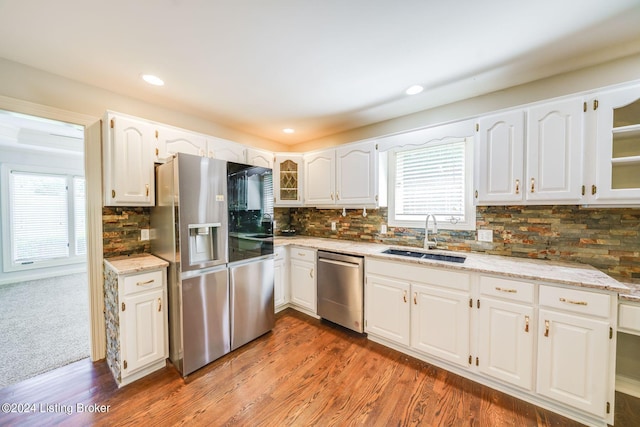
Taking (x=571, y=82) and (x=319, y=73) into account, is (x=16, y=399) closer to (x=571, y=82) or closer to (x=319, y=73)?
(x=319, y=73)

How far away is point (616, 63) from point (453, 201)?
4.88 ft

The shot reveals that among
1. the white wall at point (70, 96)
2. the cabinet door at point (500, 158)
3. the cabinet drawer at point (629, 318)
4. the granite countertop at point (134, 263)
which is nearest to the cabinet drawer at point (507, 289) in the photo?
the cabinet drawer at point (629, 318)

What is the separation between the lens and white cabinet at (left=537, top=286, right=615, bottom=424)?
1.40m

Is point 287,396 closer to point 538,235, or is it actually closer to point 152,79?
point 538,235

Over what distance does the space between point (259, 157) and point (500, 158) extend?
270cm

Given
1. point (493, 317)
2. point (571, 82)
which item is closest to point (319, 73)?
point (571, 82)

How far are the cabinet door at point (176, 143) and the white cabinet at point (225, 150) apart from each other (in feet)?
0.23

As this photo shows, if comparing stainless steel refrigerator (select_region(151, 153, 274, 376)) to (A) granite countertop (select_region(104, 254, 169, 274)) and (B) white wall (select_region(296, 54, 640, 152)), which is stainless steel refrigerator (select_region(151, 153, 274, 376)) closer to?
(A) granite countertop (select_region(104, 254, 169, 274))

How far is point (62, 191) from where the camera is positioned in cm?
459

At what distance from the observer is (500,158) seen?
1984 mm

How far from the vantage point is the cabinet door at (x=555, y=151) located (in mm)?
1688

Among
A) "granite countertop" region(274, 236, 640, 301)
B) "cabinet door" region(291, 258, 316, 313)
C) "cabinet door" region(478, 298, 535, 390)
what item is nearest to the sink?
"granite countertop" region(274, 236, 640, 301)

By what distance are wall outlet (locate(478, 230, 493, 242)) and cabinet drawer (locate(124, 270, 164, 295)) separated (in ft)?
9.91

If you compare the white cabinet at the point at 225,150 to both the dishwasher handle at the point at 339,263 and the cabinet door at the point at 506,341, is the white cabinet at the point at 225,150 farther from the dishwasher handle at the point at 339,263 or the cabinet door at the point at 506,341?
the cabinet door at the point at 506,341
